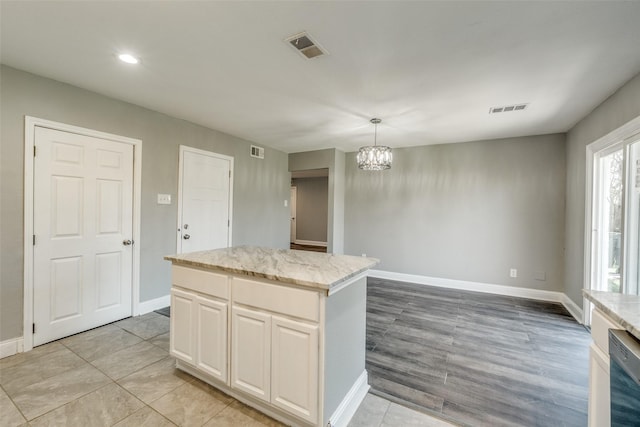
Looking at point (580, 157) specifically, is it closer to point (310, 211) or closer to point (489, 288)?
point (489, 288)

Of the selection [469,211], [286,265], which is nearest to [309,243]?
[469,211]

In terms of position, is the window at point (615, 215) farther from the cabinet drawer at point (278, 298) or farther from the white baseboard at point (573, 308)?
the cabinet drawer at point (278, 298)

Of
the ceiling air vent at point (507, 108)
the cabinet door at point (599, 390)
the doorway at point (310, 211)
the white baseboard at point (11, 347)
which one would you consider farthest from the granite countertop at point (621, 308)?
the doorway at point (310, 211)

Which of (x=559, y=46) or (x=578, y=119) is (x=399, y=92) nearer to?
(x=559, y=46)

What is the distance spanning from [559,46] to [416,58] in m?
0.95

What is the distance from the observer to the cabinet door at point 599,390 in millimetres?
1116

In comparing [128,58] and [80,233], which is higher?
[128,58]

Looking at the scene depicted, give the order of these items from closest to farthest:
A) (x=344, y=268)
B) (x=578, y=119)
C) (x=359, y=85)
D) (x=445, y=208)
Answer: (x=344, y=268), (x=359, y=85), (x=578, y=119), (x=445, y=208)

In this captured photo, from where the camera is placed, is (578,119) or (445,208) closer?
(578,119)

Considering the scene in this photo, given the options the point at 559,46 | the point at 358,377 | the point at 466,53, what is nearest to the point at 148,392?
the point at 358,377

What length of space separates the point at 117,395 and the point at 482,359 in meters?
2.88

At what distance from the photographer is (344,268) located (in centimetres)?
172

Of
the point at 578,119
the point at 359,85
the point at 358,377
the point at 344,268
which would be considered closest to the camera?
the point at 344,268

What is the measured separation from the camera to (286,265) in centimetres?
180
